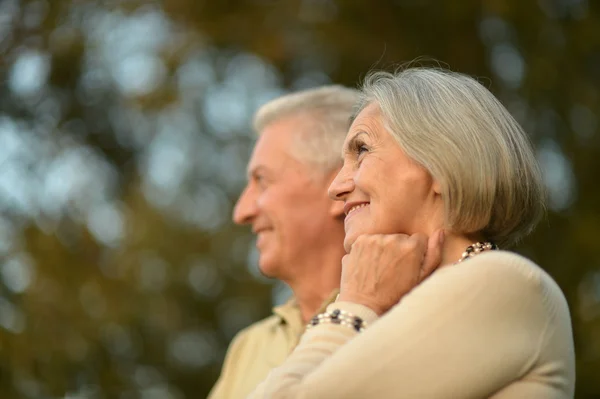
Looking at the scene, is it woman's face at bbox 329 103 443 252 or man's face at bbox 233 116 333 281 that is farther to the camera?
man's face at bbox 233 116 333 281

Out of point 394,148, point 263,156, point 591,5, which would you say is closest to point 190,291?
point 591,5

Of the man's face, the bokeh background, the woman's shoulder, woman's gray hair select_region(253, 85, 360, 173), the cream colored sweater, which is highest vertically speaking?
the bokeh background

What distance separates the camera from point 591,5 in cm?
669

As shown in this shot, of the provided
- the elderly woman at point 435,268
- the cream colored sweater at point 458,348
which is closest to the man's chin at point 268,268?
the elderly woman at point 435,268

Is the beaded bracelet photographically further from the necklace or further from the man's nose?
the man's nose

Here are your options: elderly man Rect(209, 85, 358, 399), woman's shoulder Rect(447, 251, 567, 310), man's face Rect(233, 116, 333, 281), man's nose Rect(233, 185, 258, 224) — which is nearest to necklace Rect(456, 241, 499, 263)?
woman's shoulder Rect(447, 251, 567, 310)

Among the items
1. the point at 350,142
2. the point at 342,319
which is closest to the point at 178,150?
the point at 350,142

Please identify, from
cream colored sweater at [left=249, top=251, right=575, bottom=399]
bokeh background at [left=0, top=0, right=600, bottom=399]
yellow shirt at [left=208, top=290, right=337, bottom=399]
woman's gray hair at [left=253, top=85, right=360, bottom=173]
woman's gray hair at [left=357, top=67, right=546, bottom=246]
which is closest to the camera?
cream colored sweater at [left=249, top=251, right=575, bottom=399]

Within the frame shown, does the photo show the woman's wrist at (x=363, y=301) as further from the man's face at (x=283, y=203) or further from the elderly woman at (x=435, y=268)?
the man's face at (x=283, y=203)

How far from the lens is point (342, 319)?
7.89 feet

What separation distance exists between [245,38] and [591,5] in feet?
7.84

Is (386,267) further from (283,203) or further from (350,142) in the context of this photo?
(283,203)

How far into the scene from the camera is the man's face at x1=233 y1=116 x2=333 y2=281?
410 cm

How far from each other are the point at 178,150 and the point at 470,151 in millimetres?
9172
